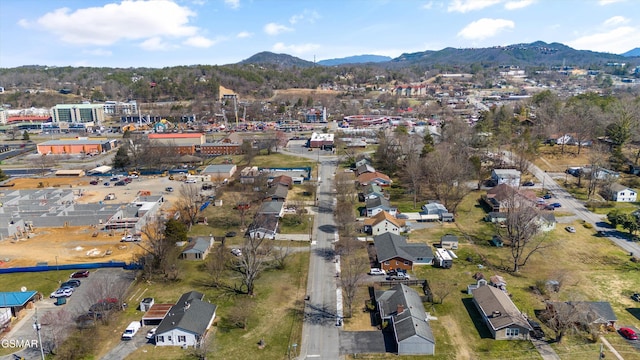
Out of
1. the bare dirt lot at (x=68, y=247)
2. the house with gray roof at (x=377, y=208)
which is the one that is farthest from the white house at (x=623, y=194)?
the bare dirt lot at (x=68, y=247)

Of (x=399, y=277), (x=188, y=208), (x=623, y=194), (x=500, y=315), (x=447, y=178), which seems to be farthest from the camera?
(x=447, y=178)

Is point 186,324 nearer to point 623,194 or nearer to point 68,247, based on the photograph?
point 68,247

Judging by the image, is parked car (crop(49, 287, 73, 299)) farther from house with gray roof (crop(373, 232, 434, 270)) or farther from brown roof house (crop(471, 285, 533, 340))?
brown roof house (crop(471, 285, 533, 340))

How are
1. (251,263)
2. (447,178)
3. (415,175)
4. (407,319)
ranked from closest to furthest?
(407,319)
(251,263)
(447,178)
(415,175)

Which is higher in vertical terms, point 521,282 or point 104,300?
point 104,300

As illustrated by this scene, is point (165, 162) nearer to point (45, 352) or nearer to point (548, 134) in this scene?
point (45, 352)

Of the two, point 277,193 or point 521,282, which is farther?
point 277,193

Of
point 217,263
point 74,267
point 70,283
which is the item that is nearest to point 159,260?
point 217,263

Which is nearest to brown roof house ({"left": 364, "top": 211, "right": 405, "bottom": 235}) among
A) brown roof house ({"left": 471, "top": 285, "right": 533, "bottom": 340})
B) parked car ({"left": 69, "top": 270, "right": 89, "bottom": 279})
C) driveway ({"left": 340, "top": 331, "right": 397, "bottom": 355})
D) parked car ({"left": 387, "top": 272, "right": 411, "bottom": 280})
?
parked car ({"left": 387, "top": 272, "right": 411, "bottom": 280})
